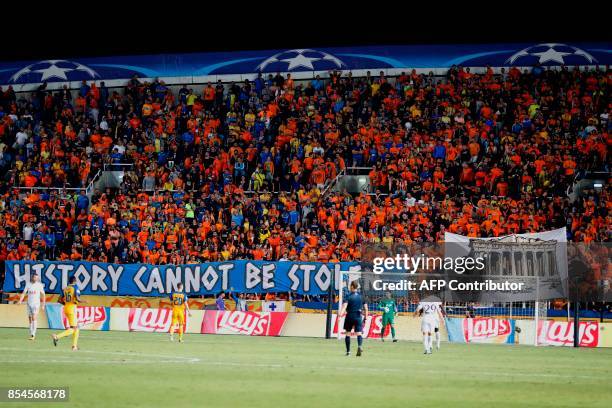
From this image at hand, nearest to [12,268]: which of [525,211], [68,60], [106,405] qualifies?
[68,60]

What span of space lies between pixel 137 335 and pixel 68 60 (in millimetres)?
22079

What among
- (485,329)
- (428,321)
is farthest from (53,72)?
(428,321)

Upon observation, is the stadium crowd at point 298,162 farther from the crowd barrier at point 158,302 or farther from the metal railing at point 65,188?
the crowd barrier at point 158,302

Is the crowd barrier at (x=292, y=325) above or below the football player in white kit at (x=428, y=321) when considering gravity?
below

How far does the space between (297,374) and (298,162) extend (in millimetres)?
24684

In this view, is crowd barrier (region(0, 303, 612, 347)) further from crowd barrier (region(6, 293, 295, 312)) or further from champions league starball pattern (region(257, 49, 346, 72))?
Result: champions league starball pattern (region(257, 49, 346, 72))

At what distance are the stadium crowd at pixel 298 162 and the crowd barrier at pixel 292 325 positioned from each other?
300 cm

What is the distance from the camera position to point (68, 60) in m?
50.6

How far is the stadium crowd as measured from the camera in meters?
38.0

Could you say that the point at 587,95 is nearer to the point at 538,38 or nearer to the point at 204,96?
the point at 538,38

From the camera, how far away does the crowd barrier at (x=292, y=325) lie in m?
32.3

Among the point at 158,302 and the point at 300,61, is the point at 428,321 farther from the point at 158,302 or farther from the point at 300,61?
the point at 300,61

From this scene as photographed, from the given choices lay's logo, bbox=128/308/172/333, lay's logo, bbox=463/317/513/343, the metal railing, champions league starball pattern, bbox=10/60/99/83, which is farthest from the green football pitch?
champions league starball pattern, bbox=10/60/99/83

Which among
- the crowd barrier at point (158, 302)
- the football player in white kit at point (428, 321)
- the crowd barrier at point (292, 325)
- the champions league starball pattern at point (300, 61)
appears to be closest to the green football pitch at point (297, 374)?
the football player in white kit at point (428, 321)
